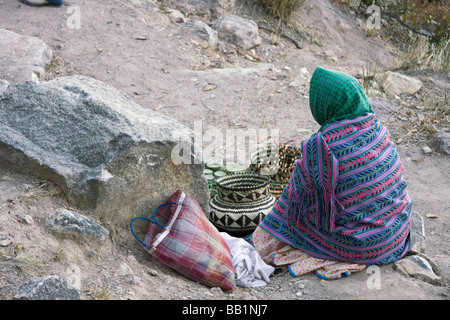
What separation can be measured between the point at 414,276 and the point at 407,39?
26.9 feet

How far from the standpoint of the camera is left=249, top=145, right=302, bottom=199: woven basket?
4047 mm

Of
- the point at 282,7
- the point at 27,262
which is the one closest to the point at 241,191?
the point at 27,262

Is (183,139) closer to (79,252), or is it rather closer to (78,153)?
(78,153)

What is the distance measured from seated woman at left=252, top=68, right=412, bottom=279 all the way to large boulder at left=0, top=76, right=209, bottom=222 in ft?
2.45

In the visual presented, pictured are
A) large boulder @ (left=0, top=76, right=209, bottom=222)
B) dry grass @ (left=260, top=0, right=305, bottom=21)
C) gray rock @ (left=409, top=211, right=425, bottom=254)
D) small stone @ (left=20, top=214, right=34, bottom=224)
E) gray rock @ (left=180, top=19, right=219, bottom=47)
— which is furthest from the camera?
dry grass @ (left=260, top=0, right=305, bottom=21)

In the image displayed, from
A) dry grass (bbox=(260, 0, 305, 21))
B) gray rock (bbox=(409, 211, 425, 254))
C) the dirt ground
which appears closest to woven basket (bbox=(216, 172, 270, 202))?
the dirt ground

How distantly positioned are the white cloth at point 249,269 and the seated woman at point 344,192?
0.33 feet

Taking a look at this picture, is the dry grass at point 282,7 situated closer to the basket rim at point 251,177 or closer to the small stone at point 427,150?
the small stone at point 427,150

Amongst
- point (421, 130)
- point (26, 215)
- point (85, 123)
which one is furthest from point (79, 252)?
point (421, 130)

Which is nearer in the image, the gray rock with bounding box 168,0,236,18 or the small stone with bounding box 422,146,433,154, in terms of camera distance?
the small stone with bounding box 422,146,433,154

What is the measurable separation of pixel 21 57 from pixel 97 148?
3340 mm

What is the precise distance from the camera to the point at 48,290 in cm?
200

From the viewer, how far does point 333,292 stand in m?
2.71

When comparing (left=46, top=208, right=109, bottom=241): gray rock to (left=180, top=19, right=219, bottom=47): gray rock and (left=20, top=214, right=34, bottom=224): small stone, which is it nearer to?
(left=20, top=214, right=34, bottom=224): small stone
